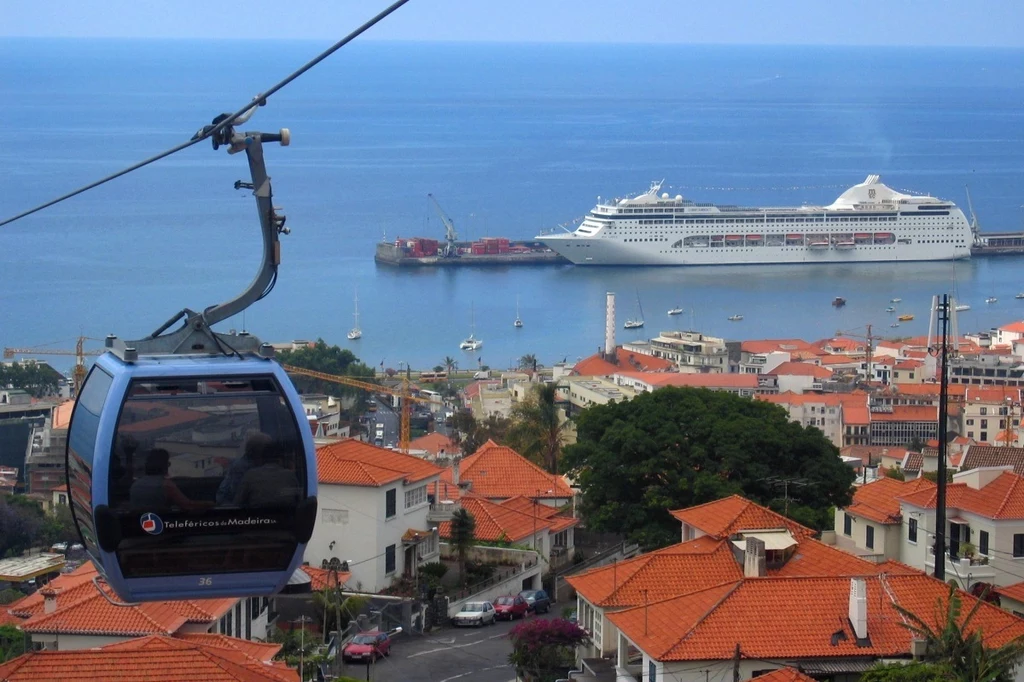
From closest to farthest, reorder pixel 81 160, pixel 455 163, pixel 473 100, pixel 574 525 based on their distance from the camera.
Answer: pixel 574 525
pixel 81 160
pixel 455 163
pixel 473 100

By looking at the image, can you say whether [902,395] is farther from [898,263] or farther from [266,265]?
[898,263]

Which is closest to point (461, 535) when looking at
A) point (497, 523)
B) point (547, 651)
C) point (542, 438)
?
point (497, 523)

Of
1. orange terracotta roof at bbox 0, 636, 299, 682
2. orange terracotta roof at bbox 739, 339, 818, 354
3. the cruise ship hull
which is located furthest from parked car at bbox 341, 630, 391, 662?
the cruise ship hull

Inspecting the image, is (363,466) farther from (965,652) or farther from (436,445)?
(436,445)

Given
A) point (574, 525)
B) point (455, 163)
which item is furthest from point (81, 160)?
Answer: point (574, 525)

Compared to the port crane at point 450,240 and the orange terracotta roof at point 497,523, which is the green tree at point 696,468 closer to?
the orange terracotta roof at point 497,523

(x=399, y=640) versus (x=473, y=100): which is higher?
(x=473, y=100)

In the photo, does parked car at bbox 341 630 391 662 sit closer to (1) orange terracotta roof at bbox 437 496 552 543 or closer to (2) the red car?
(2) the red car
